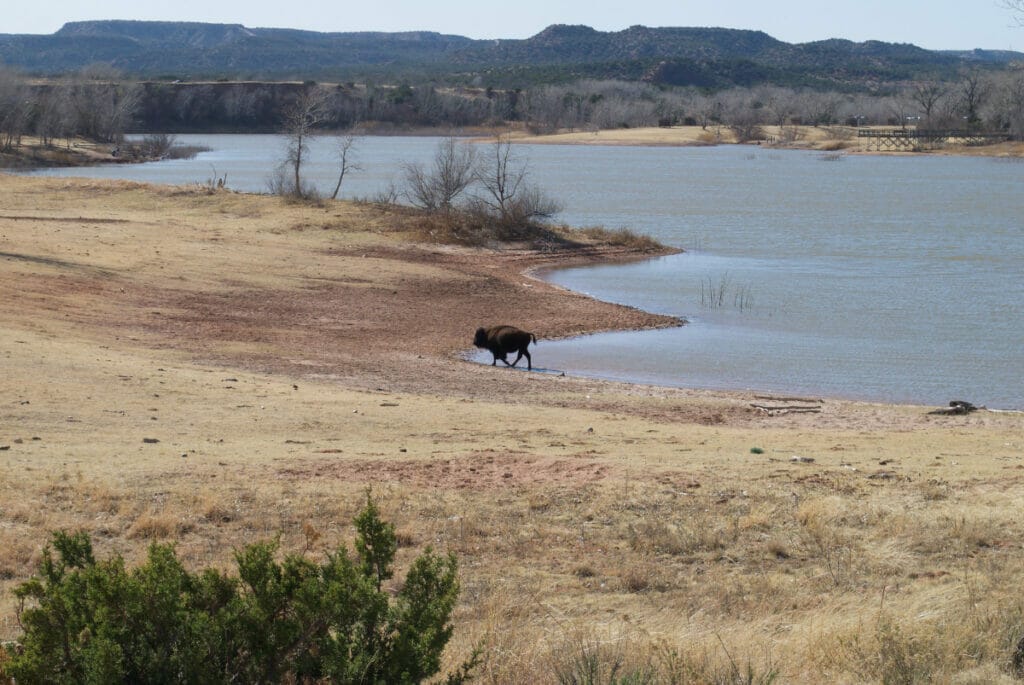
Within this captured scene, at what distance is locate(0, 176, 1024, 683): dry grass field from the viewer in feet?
22.2

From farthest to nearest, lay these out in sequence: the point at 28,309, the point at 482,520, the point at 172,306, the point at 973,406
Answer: the point at 172,306
the point at 28,309
the point at 973,406
the point at 482,520

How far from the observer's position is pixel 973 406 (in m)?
19.3

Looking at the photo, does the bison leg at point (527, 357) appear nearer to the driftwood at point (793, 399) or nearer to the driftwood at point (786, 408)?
the driftwood at point (793, 399)

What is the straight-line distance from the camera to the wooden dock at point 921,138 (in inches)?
4811

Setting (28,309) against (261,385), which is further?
(28,309)

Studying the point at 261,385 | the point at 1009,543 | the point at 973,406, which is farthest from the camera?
the point at 973,406

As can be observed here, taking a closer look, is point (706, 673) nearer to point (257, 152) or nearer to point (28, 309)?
point (28, 309)

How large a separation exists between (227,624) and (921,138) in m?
132

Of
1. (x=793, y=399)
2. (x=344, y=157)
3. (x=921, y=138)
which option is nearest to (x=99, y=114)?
(x=344, y=157)

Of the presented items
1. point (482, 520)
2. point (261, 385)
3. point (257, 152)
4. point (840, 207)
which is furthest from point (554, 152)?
point (482, 520)

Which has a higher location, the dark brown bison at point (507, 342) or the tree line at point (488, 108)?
the tree line at point (488, 108)

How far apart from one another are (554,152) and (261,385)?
340 feet

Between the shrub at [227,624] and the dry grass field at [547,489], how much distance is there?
0.96 m

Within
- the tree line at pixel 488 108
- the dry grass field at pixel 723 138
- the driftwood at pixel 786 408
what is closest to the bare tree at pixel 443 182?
the driftwood at pixel 786 408
